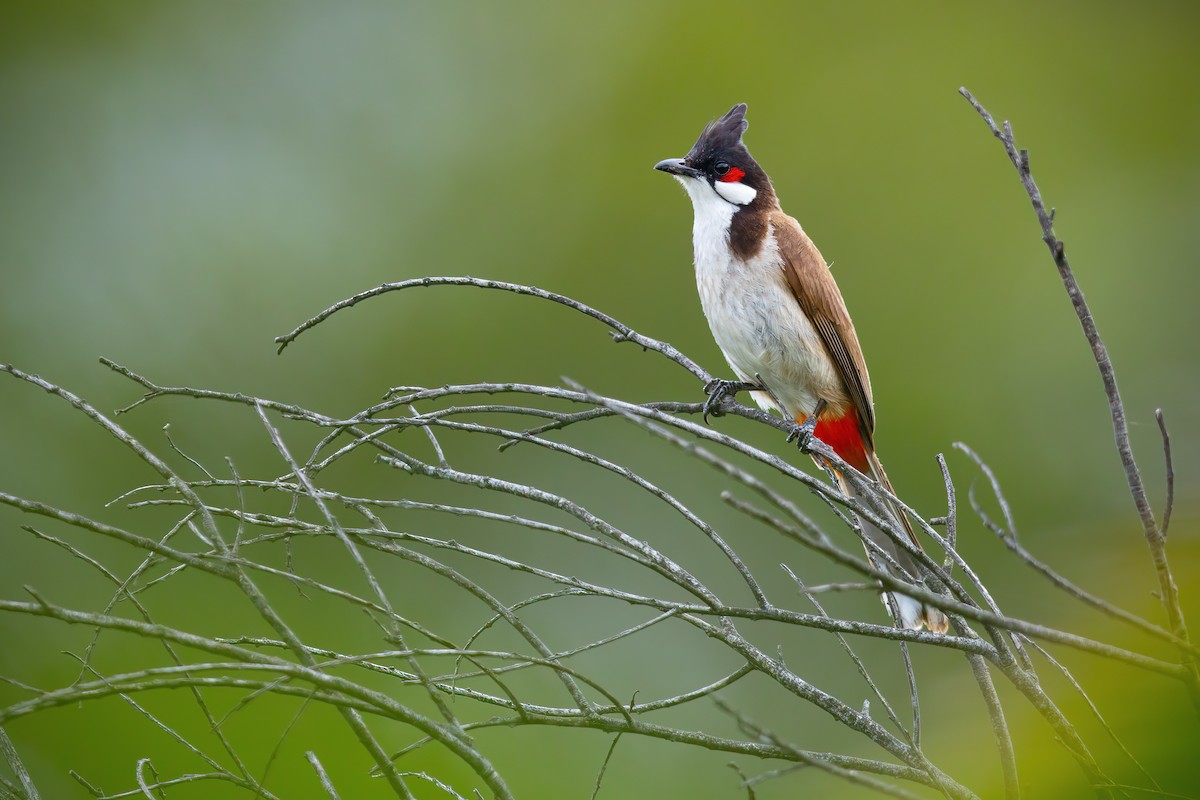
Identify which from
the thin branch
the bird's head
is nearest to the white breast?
the bird's head

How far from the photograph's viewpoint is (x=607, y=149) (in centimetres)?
682

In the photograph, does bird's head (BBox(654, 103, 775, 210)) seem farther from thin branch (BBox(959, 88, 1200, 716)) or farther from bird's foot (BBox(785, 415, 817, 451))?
thin branch (BBox(959, 88, 1200, 716))

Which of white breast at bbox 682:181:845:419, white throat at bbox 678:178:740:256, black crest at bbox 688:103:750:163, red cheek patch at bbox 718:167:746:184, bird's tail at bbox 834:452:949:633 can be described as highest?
black crest at bbox 688:103:750:163

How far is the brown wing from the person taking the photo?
3348 millimetres

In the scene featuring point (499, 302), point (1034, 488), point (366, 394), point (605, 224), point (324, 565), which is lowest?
point (324, 565)

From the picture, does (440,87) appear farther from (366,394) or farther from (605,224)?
(366,394)

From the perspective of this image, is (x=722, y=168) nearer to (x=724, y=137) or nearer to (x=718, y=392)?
(x=724, y=137)

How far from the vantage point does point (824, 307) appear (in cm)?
341

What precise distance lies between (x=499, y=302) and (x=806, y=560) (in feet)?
7.32

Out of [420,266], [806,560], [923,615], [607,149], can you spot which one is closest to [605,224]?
[607,149]

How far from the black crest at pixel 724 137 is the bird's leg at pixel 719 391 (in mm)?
745

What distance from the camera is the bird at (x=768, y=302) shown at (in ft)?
10.8

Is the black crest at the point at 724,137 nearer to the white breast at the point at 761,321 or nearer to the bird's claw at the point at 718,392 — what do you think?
the white breast at the point at 761,321

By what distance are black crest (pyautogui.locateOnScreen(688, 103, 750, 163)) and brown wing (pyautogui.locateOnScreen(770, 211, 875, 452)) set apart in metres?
0.27
